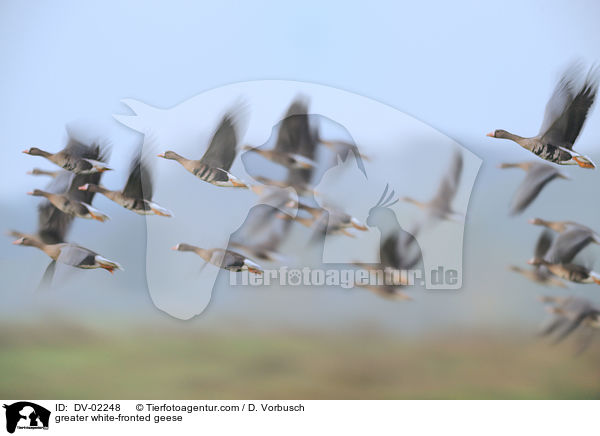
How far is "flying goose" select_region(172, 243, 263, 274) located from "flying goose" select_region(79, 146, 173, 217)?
5.4 inches

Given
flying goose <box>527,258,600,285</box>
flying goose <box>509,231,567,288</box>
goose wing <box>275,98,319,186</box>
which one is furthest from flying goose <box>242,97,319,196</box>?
flying goose <box>527,258,600,285</box>

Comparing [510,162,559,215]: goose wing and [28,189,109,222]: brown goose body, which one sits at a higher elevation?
[510,162,559,215]: goose wing

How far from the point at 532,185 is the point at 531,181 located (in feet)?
0.05

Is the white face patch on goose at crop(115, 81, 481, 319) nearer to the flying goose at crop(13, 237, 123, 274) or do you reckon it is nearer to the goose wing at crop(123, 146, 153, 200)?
the goose wing at crop(123, 146, 153, 200)

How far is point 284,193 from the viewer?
7.88 feet

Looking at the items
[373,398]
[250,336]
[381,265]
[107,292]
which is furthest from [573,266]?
[107,292]

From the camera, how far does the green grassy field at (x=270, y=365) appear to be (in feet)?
7.84

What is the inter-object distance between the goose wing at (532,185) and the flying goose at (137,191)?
3.86ft

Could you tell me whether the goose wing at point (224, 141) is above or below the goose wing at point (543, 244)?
above

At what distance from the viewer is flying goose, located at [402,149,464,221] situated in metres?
2.40

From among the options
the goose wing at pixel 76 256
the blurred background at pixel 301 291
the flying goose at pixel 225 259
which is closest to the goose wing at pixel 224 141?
the blurred background at pixel 301 291

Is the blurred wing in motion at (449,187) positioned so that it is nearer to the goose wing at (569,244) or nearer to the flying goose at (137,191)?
the goose wing at (569,244)
